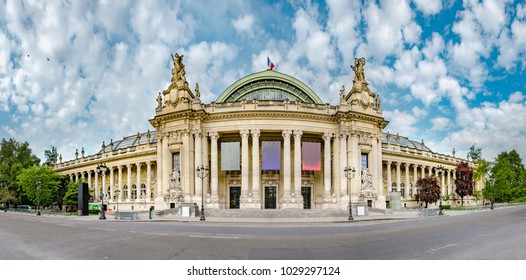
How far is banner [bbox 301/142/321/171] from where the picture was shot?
51719mm

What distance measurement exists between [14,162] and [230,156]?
65272mm

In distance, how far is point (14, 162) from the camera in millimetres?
87062

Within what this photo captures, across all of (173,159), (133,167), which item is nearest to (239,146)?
(173,159)

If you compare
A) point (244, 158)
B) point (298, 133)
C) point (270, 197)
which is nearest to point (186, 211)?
point (244, 158)

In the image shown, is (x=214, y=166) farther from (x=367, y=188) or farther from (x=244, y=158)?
(x=367, y=188)

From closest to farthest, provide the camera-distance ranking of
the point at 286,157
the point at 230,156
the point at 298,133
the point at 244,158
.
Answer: the point at 244,158, the point at 286,157, the point at 298,133, the point at 230,156

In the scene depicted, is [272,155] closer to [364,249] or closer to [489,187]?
[364,249]

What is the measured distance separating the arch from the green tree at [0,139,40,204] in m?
53.5

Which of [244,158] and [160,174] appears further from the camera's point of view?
[160,174]

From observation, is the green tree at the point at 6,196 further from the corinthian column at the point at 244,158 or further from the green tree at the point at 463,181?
the green tree at the point at 463,181

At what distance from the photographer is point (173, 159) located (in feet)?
176

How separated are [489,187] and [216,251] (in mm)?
80451

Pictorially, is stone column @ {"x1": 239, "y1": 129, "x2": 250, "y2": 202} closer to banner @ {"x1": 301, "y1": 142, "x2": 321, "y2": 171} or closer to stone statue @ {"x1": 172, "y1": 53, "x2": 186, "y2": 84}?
banner @ {"x1": 301, "y1": 142, "x2": 321, "y2": 171}

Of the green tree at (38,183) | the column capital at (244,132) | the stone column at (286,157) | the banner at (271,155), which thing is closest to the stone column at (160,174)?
the column capital at (244,132)
